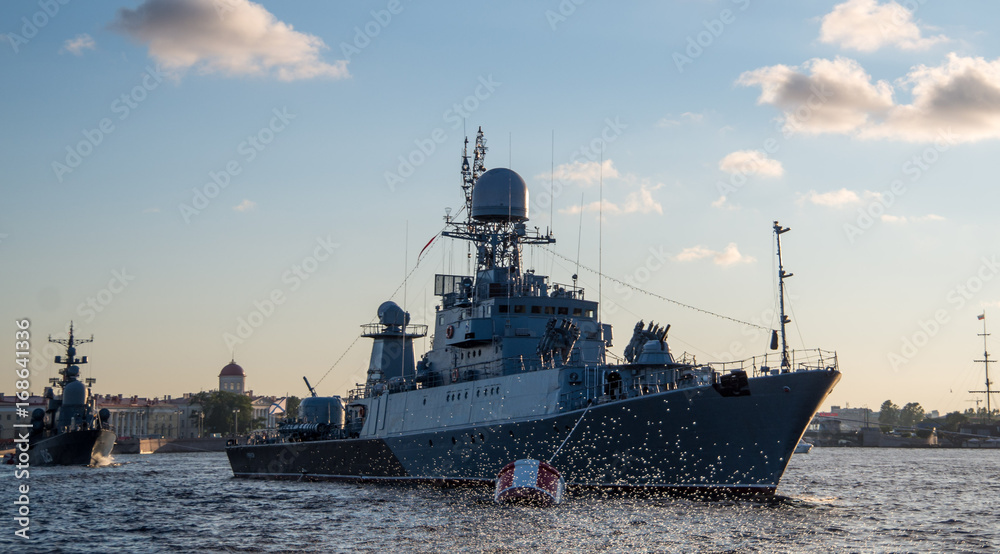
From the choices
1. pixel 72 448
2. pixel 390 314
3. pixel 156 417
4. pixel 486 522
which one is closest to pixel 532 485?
pixel 486 522

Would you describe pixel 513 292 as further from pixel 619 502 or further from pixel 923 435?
pixel 923 435

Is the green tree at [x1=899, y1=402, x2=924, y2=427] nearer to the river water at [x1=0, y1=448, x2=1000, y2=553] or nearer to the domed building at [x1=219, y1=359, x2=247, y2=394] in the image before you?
the domed building at [x1=219, y1=359, x2=247, y2=394]

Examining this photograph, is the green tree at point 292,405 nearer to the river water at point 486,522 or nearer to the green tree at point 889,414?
the river water at point 486,522

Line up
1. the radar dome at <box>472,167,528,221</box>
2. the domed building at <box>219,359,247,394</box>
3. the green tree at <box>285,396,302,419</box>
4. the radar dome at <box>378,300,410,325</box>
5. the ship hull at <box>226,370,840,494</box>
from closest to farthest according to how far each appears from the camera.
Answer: the ship hull at <box>226,370,840,494</box>, the radar dome at <box>472,167,528,221</box>, the radar dome at <box>378,300,410,325</box>, the green tree at <box>285,396,302,419</box>, the domed building at <box>219,359,247,394</box>

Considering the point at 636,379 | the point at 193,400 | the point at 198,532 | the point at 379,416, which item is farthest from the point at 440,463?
the point at 193,400

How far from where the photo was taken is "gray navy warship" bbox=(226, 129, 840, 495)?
1142 inches

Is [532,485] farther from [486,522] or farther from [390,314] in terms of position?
[390,314]

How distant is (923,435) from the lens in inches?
5463

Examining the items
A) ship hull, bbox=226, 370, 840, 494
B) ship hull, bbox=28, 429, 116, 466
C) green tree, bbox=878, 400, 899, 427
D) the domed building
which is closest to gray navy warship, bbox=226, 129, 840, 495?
ship hull, bbox=226, 370, 840, 494

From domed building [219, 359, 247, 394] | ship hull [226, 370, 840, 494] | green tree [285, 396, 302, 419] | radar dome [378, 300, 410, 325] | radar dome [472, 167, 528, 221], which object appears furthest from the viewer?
domed building [219, 359, 247, 394]

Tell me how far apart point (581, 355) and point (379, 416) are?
12.2 meters

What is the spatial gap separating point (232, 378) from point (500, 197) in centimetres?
13283

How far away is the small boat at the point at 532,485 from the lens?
29703 mm

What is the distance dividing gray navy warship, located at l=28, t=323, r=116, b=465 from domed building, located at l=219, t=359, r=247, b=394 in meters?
87.9
